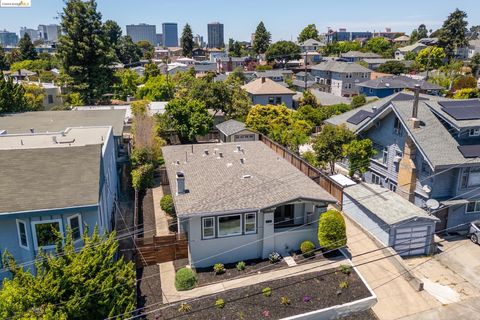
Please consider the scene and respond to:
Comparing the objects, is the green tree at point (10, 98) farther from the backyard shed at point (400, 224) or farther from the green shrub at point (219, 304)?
the backyard shed at point (400, 224)

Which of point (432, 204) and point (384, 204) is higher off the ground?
point (432, 204)

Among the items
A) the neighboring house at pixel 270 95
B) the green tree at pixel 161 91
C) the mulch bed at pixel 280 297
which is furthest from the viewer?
the green tree at pixel 161 91

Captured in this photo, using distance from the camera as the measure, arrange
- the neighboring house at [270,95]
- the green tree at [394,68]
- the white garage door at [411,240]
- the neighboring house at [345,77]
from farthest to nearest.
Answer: the green tree at [394,68] < the neighboring house at [345,77] < the neighboring house at [270,95] < the white garage door at [411,240]

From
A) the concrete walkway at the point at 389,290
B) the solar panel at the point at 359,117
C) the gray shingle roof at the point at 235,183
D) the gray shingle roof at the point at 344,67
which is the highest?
the gray shingle roof at the point at 344,67

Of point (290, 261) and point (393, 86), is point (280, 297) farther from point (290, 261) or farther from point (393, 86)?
point (393, 86)

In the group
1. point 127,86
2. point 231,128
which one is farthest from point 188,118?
point 127,86

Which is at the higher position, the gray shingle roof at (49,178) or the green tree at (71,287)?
the gray shingle roof at (49,178)

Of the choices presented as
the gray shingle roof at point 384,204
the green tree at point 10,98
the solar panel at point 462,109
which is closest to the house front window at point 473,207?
the gray shingle roof at point 384,204
